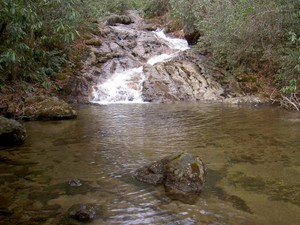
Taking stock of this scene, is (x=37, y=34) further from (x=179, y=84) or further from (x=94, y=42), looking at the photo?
(x=179, y=84)

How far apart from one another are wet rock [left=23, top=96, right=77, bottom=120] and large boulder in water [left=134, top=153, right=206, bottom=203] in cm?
594

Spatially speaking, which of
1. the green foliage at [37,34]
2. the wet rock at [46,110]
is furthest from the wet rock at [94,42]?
the wet rock at [46,110]

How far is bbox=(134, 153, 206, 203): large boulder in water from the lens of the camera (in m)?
4.76

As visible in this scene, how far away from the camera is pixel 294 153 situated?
22.1 feet

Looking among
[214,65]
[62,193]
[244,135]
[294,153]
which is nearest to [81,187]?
[62,193]

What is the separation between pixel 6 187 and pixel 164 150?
3227mm

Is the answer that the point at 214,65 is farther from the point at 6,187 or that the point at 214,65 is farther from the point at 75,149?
the point at 6,187

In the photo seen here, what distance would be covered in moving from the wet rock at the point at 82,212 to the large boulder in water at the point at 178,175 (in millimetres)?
1172

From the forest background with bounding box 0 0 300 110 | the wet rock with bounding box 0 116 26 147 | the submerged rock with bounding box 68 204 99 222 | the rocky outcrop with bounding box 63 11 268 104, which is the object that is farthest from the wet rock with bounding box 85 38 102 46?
the submerged rock with bounding box 68 204 99 222

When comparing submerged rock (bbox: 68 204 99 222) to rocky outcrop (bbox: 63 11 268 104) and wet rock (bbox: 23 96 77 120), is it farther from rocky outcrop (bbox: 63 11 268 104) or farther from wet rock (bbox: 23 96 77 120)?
rocky outcrop (bbox: 63 11 268 104)

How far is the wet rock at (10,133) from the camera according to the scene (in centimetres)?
709

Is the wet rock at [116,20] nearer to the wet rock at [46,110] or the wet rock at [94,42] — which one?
the wet rock at [94,42]

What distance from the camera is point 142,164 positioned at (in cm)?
607

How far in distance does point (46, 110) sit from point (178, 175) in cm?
695
